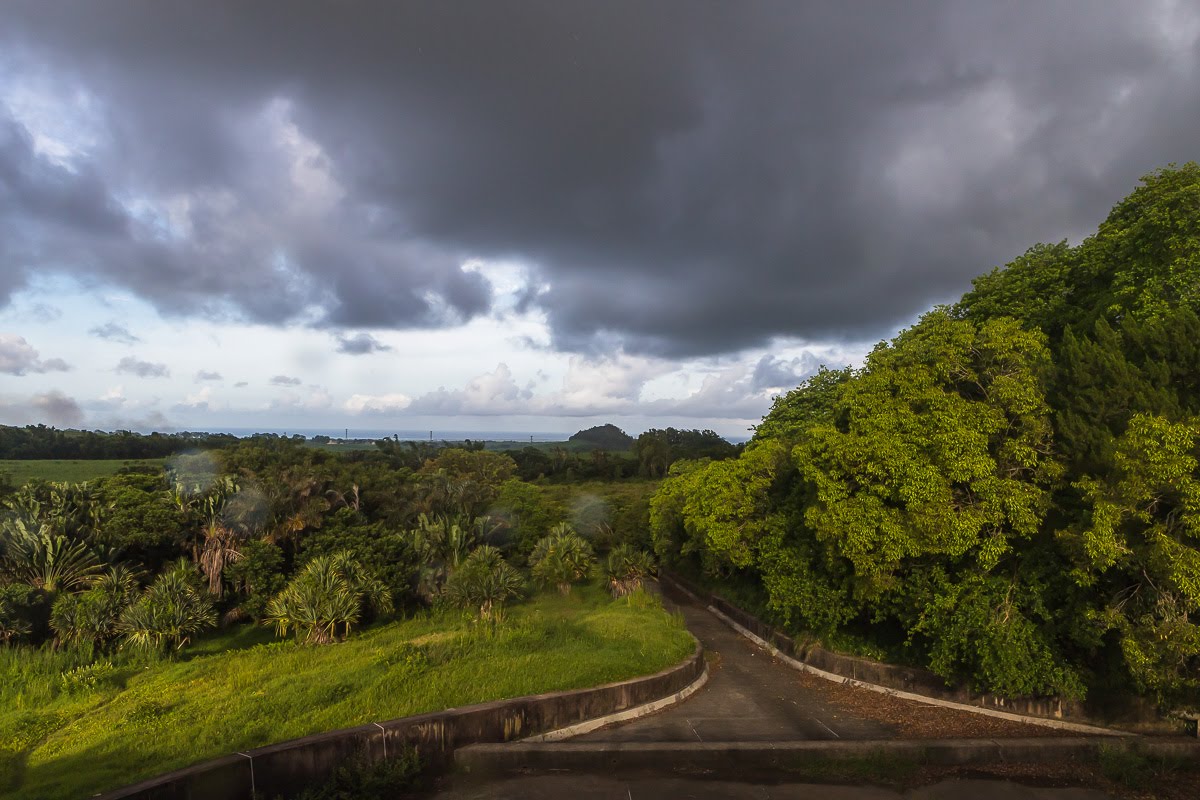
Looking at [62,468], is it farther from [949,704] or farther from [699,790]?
[949,704]

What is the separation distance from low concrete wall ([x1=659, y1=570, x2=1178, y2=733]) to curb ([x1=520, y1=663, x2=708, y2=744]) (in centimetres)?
311

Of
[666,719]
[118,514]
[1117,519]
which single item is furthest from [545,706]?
[118,514]

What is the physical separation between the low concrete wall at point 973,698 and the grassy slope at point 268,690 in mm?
3073

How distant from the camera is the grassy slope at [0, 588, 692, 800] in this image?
7.62 m

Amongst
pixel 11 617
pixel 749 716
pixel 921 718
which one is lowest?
pixel 749 716

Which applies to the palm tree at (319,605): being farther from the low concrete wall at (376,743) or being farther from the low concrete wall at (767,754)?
the low concrete wall at (767,754)

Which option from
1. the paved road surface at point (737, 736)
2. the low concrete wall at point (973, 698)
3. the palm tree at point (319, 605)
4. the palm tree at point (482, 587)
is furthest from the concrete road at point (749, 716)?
the palm tree at point (319, 605)

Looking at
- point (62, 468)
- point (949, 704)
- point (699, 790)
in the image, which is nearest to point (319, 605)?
point (699, 790)

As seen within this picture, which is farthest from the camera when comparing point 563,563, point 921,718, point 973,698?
point 563,563

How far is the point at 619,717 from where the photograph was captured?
10.6 m

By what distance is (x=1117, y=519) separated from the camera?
28.1 feet

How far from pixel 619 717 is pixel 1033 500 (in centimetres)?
744

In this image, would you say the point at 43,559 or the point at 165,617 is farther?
the point at 43,559

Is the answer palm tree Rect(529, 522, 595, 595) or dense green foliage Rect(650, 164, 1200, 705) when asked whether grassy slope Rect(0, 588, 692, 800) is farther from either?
palm tree Rect(529, 522, 595, 595)
